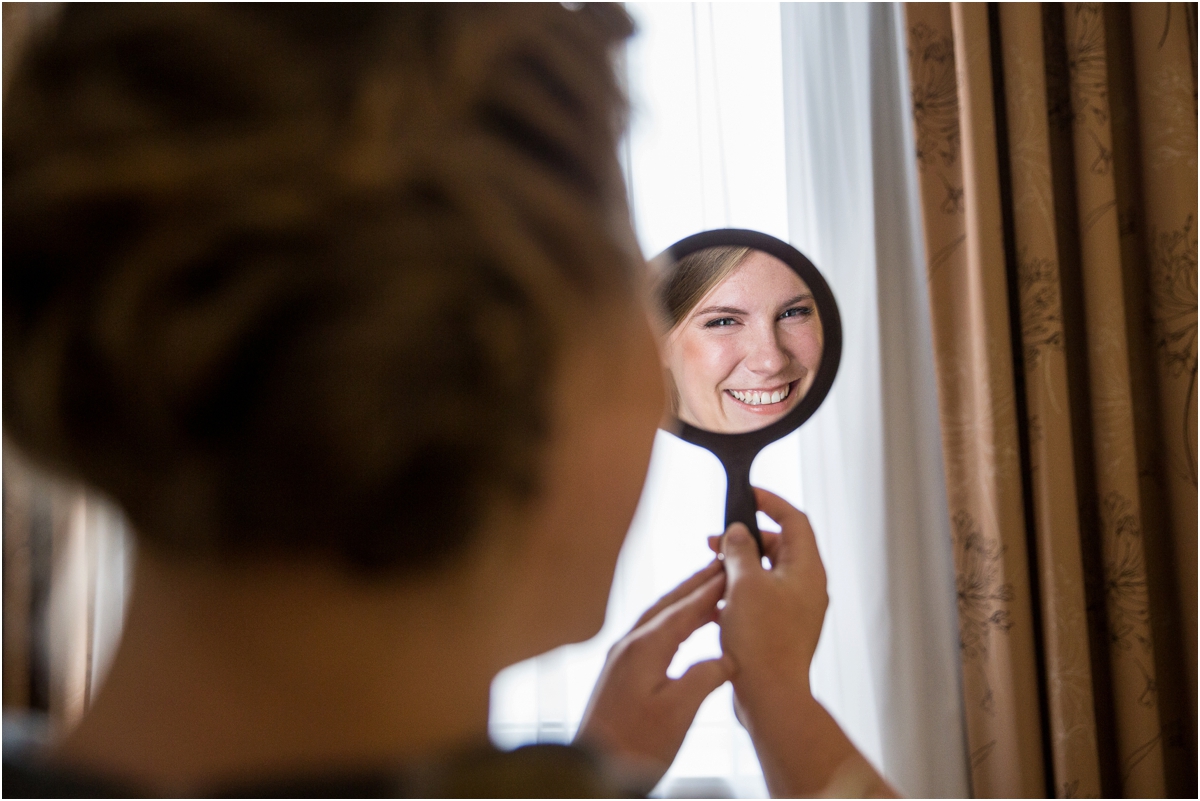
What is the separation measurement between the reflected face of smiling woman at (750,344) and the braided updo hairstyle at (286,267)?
54cm

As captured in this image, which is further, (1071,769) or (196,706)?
(1071,769)

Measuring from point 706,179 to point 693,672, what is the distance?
106cm

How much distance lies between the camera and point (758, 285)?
91cm

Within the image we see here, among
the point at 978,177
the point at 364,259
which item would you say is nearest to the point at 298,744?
the point at 364,259

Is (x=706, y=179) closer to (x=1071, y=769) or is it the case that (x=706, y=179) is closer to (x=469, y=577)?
(x=1071, y=769)

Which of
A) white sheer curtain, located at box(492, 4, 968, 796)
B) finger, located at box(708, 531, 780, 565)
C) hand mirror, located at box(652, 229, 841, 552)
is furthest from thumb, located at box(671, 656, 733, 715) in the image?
white sheer curtain, located at box(492, 4, 968, 796)

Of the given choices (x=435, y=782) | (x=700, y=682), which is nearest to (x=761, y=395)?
(x=700, y=682)

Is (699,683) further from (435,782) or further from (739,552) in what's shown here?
(435,782)

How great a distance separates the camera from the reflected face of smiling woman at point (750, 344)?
89 cm

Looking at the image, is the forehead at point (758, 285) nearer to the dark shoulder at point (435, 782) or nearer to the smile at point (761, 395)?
the smile at point (761, 395)

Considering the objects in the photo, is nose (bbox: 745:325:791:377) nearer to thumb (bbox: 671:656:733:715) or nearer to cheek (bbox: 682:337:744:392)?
cheek (bbox: 682:337:744:392)

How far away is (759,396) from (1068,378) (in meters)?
0.87

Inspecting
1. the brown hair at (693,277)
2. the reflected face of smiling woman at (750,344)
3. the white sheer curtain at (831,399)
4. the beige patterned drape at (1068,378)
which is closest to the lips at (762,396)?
the reflected face of smiling woman at (750,344)

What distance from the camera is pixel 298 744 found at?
0.35m
